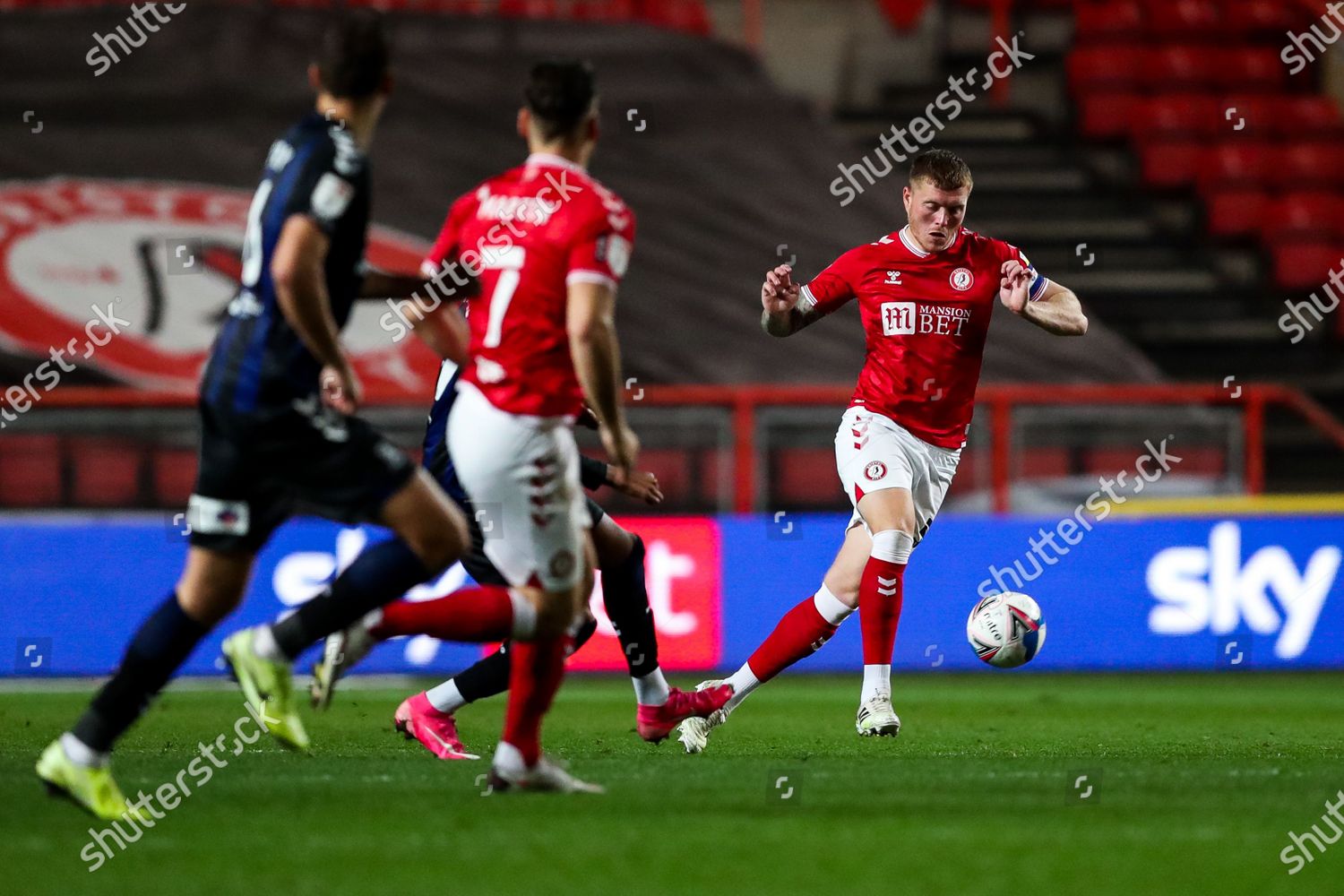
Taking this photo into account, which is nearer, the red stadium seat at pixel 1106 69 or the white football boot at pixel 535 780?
the white football boot at pixel 535 780

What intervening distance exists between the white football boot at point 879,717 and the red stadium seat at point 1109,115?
467 inches

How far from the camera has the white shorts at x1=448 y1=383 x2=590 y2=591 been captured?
16.0ft

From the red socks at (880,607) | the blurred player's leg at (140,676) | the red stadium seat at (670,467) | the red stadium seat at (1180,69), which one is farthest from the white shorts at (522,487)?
the red stadium seat at (1180,69)

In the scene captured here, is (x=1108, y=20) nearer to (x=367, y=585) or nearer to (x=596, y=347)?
(x=596, y=347)

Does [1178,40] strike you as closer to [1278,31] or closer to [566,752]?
[1278,31]

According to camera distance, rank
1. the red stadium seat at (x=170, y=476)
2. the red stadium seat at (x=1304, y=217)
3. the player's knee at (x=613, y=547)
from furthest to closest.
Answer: the red stadium seat at (x=1304, y=217), the red stadium seat at (x=170, y=476), the player's knee at (x=613, y=547)

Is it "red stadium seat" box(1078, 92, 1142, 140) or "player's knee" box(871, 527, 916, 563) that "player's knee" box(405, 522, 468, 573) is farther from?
"red stadium seat" box(1078, 92, 1142, 140)

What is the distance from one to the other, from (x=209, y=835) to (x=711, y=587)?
6951 mm

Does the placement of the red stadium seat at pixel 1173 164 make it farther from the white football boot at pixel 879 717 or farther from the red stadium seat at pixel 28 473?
the white football boot at pixel 879 717

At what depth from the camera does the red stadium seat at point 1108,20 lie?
1812 cm

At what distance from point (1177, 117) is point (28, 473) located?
10.6 m

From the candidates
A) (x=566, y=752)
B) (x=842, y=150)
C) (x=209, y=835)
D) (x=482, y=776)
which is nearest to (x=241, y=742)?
(x=566, y=752)

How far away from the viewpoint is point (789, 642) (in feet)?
22.5

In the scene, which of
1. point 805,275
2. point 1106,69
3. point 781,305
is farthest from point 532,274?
point 1106,69
